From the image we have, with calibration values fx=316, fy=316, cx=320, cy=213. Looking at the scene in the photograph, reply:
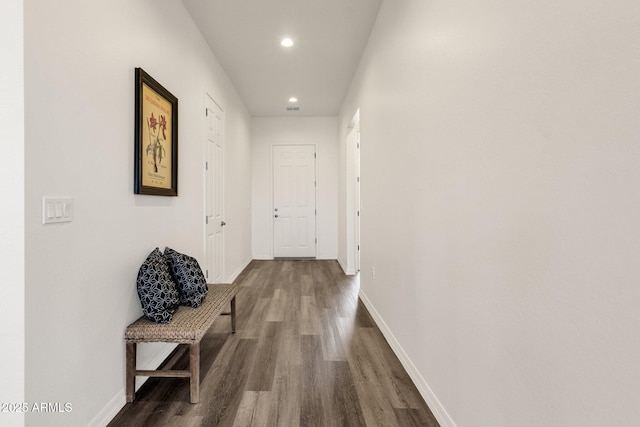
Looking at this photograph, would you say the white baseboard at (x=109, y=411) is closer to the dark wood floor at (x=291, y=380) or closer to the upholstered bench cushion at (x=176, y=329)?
the dark wood floor at (x=291, y=380)

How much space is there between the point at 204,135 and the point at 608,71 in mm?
3196

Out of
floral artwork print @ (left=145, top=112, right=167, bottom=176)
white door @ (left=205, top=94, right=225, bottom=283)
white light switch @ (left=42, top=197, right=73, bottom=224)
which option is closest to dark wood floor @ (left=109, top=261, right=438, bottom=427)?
white door @ (left=205, top=94, right=225, bottom=283)

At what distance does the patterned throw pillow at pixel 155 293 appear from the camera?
181 centimetres

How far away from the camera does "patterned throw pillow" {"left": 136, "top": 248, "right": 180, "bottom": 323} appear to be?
1.81 meters

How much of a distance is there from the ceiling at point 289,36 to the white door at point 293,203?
1444mm

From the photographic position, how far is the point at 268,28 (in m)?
3.14

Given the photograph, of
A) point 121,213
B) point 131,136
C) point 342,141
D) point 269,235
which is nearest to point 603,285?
point 121,213

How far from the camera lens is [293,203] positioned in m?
6.30

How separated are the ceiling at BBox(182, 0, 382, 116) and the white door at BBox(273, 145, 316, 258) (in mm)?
1444

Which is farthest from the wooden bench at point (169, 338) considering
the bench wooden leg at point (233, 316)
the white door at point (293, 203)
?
the white door at point (293, 203)

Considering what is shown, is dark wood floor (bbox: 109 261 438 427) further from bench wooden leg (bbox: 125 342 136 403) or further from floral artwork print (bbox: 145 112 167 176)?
floral artwork print (bbox: 145 112 167 176)
